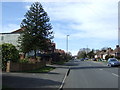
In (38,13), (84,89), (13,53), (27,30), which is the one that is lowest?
(84,89)

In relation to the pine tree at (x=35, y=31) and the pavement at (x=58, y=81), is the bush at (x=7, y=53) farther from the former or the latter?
the pine tree at (x=35, y=31)

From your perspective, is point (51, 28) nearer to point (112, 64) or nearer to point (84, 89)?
point (112, 64)

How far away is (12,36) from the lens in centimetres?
7075

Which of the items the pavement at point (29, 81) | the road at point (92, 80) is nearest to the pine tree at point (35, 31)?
the road at point (92, 80)

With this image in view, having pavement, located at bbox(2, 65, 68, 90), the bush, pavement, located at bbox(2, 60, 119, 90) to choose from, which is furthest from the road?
the bush

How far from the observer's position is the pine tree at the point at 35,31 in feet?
147

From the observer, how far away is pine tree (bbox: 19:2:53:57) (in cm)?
4466

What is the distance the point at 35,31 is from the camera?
45.2 m

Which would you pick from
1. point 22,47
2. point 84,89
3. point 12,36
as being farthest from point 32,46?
point 84,89

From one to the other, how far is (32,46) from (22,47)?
7.25ft

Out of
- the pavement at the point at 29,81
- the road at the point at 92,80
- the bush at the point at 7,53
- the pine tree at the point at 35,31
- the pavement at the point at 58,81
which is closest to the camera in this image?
the pavement at the point at 29,81

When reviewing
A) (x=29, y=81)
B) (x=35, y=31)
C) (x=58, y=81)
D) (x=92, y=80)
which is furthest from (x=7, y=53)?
(x=35, y=31)

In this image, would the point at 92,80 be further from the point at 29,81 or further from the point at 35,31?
the point at 35,31

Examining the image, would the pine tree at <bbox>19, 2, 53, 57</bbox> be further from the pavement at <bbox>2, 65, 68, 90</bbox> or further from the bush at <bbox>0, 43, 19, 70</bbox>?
the pavement at <bbox>2, 65, 68, 90</bbox>
